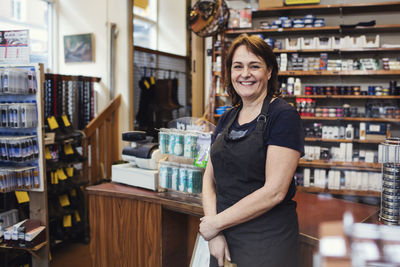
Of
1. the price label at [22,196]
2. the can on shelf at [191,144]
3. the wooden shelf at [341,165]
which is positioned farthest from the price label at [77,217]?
the wooden shelf at [341,165]

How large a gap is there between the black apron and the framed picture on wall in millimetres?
4041

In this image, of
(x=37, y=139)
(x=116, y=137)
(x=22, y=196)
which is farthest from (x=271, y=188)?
(x=116, y=137)

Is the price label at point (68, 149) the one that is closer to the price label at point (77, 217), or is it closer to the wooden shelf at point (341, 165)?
the price label at point (77, 217)

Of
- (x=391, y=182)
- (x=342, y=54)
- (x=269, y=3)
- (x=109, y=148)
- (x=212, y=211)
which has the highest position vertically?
(x=269, y=3)

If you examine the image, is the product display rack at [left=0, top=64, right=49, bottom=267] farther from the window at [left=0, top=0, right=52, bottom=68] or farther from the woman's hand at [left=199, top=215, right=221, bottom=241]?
the window at [left=0, top=0, right=52, bottom=68]

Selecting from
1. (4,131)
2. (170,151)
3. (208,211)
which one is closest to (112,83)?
(4,131)

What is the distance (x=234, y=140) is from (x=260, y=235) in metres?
0.40

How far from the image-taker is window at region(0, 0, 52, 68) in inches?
178

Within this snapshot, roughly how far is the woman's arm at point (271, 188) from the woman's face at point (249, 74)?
281mm

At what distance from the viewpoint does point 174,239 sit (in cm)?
245

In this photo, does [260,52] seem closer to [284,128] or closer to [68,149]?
[284,128]

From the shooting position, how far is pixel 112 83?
4.91 meters

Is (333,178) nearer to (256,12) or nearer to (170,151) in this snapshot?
(256,12)

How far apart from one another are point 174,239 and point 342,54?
3.86 metres
